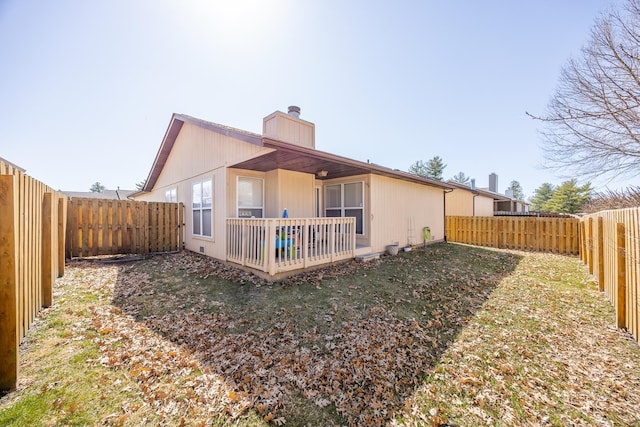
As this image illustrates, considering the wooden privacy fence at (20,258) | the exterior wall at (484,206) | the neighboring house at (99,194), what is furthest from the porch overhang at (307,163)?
the neighboring house at (99,194)

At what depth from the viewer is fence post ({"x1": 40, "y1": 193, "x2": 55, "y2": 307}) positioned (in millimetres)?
4004

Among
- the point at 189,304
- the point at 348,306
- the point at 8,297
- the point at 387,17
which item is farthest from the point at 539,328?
the point at 387,17

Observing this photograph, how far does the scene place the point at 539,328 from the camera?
12.8ft

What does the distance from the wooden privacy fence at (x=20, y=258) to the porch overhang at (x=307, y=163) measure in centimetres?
354

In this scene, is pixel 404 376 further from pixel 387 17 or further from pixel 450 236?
pixel 450 236

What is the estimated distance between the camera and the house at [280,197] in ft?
19.7

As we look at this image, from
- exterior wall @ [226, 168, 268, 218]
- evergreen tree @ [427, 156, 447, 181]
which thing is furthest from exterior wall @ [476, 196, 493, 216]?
exterior wall @ [226, 168, 268, 218]

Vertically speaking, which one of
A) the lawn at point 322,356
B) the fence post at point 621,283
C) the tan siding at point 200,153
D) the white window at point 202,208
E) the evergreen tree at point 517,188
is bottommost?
the lawn at point 322,356

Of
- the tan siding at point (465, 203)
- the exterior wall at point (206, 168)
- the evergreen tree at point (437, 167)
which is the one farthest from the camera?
the evergreen tree at point (437, 167)

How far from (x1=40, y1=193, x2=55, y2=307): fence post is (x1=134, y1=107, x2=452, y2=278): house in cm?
342

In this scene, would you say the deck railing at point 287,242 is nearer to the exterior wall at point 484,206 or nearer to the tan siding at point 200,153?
the tan siding at point 200,153

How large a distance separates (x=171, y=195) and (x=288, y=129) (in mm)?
7435

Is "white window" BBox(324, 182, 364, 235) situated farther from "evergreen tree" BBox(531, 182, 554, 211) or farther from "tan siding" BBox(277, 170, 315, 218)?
"evergreen tree" BBox(531, 182, 554, 211)

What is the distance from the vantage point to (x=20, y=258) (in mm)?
2775
